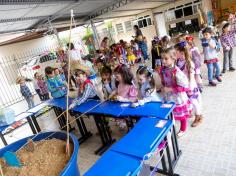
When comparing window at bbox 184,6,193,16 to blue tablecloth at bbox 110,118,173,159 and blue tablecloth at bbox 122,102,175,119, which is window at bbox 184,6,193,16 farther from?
blue tablecloth at bbox 110,118,173,159

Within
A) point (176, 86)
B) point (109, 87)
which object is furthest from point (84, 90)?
point (176, 86)

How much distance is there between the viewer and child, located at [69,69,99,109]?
2922mm

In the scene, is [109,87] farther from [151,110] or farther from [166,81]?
[151,110]

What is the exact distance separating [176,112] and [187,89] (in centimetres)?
33

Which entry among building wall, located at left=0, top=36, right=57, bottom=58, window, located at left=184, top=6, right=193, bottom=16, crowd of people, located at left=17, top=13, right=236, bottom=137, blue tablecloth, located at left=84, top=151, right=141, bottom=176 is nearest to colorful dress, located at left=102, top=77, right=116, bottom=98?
crowd of people, located at left=17, top=13, right=236, bottom=137

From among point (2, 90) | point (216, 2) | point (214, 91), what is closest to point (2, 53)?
point (2, 90)

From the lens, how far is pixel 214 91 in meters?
3.80

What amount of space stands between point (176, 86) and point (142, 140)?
1.18 meters

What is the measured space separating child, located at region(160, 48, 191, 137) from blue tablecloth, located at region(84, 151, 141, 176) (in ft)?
4.43

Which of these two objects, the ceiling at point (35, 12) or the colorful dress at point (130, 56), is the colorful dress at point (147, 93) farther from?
the colorful dress at point (130, 56)

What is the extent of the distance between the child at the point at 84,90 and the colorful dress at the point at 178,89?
1.07 m

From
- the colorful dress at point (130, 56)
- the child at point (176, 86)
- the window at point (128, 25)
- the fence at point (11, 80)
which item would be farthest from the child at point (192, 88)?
the window at point (128, 25)

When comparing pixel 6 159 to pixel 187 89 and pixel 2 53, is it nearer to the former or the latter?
pixel 187 89

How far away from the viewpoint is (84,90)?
9.83 feet
